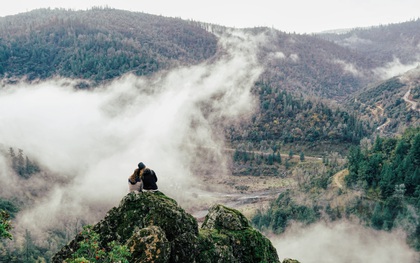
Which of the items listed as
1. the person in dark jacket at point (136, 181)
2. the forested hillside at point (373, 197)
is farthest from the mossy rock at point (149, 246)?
the forested hillside at point (373, 197)

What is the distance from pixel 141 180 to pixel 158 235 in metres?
5.60

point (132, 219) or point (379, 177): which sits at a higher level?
point (132, 219)

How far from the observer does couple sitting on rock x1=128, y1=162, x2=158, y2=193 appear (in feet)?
97.1

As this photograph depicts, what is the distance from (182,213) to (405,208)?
92760 millimetres

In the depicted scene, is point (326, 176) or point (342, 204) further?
point (326, 176)

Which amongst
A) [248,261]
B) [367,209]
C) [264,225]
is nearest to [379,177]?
[367,209]

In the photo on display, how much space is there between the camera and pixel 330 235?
10994 centimetres

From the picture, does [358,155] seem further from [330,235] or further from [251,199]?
[251,199]

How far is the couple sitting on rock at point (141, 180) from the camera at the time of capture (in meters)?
29.6

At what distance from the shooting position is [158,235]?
26.0 meters

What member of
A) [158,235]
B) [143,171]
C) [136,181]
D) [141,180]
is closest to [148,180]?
[141,180]

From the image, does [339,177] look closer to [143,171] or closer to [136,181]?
[143,171]

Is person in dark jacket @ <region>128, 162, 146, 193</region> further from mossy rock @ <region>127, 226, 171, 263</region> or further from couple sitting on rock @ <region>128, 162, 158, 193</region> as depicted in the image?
mossy rock @ <region>127, 226, 171, 263</region>

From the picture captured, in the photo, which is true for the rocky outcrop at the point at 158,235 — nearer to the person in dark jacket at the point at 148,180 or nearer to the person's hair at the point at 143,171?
the person in dark jacket at the point at 148,180
